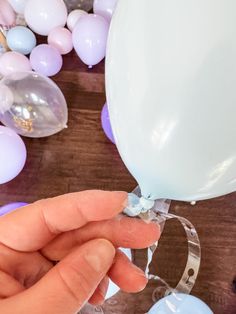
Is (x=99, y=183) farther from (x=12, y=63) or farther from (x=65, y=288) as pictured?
(x=65, y=288)

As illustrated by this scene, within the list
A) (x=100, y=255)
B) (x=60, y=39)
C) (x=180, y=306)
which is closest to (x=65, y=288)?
(x=100, y=255)

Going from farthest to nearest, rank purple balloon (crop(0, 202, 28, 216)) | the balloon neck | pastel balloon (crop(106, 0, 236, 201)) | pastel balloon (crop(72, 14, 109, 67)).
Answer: pastel balloon (crop(72, 14, 109, 67)), purple balloon (crop(0, 202, 28, 216)), the balloon neck, pastel balloon (crop(106, 0, 236, 201))

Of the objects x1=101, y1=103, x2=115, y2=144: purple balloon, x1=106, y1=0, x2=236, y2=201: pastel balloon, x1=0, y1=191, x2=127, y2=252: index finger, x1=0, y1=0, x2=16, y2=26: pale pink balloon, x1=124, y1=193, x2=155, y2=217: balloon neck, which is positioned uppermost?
x1=106, y1=0, x2=236, y2=201: pastel balloon

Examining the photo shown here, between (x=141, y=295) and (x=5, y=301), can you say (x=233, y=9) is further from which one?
(x=141, y=295)

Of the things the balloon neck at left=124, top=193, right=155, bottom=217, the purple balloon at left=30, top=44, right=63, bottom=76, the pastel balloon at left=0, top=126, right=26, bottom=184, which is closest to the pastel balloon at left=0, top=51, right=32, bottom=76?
the purple balloon at left=30, top=44, right=63, bottom=76

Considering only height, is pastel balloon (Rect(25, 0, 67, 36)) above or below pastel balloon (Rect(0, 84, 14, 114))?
above

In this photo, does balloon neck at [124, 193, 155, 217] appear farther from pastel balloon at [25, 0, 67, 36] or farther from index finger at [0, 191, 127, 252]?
pastel balloon at [25, 0, 67, 36]

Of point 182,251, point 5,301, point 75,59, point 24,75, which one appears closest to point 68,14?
point 75,59
